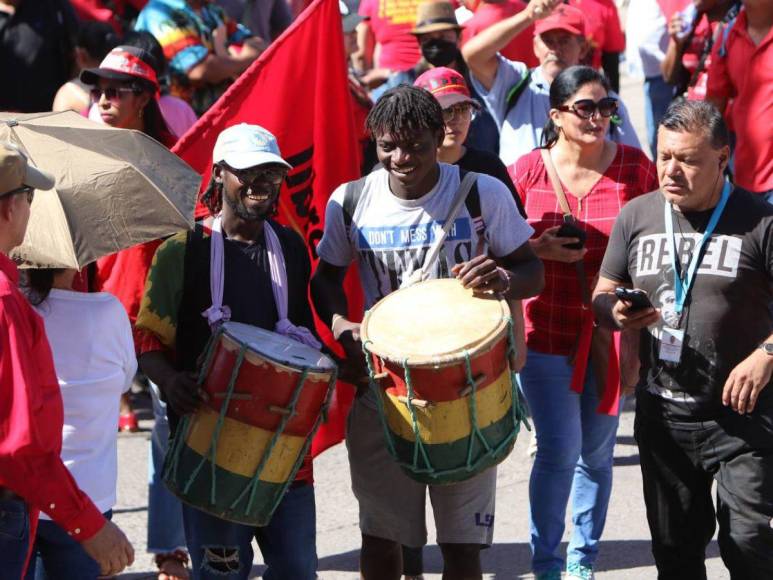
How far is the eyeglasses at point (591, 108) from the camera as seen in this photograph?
5.71m

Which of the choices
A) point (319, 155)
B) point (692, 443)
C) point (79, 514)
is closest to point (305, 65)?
point (319, 155)

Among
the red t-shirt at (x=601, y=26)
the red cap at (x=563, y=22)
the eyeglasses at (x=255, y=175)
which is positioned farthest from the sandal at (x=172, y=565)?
the red t-shirt at (x=601, y=26)

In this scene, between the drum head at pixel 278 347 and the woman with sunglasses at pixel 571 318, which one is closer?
the drum head at pixel 278 347

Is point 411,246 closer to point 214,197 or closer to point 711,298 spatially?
point 214,197

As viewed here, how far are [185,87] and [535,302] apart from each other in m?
3.39

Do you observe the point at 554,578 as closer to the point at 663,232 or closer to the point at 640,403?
the point at 640,403

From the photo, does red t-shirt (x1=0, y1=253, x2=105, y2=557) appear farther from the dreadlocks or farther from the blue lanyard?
the blue lanyard

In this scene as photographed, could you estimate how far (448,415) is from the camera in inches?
173

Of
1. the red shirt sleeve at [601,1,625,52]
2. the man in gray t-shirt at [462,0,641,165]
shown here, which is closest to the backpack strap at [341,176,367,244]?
the man in gray t-shirt at [462,0,641,165]

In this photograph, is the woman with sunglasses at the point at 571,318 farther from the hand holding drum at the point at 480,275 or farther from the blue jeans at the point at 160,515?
the blue jeans at the point at 160,515

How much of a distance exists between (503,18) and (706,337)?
4.06 meters

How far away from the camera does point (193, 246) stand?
4.59 metres

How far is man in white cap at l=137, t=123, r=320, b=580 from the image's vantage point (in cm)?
456

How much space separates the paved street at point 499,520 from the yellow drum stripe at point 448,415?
1666mm
